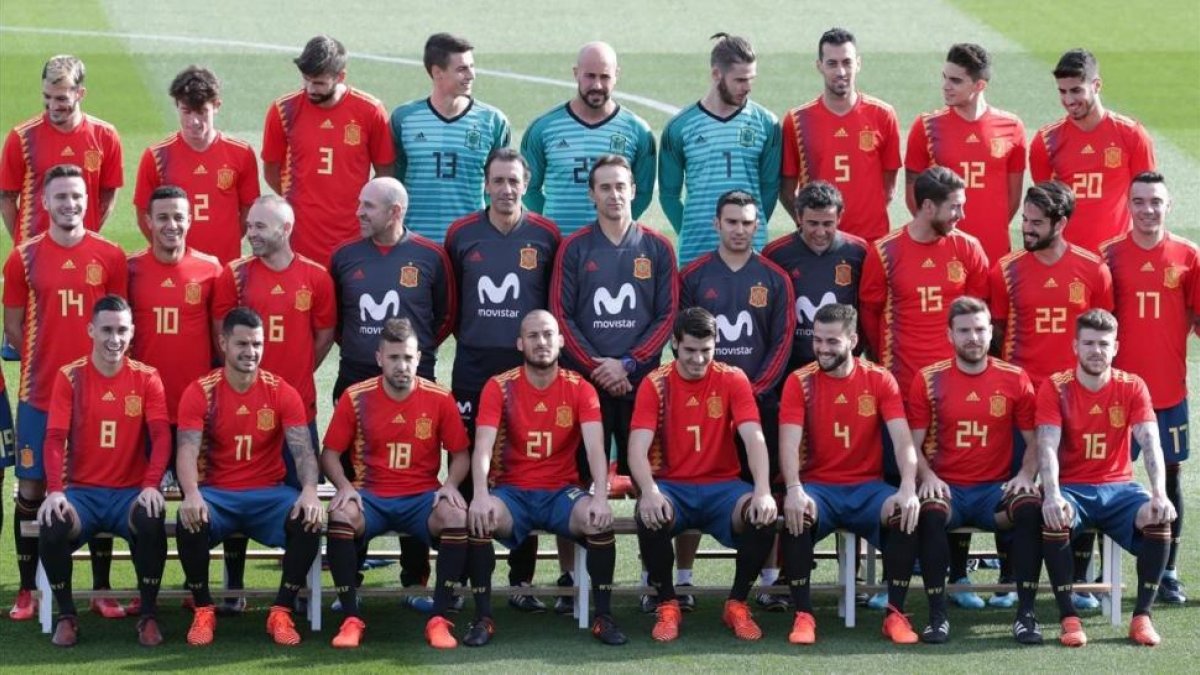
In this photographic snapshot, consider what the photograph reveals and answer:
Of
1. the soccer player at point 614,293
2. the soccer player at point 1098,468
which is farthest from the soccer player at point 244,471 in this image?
the soccer player at point 1098,468

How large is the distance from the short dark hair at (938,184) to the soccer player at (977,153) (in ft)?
2.06

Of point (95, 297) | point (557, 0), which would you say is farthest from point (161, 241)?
point (557, 0)

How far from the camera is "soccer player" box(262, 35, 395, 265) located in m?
11.9

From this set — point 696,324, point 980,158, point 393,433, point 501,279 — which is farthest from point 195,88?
point 980,158

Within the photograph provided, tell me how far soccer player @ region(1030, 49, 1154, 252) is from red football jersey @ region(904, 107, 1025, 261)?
18cm

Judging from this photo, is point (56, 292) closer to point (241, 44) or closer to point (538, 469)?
point (538, 469)

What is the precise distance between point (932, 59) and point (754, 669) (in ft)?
53.4

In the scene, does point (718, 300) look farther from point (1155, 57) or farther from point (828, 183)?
point (1155, 57)

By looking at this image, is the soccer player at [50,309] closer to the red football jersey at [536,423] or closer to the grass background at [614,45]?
the red football jersey at [536,423]

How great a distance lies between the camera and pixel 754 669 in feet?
32.8

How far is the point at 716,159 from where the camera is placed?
11.8m

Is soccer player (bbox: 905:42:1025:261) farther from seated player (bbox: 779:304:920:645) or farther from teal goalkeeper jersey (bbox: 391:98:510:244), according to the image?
teal goalkeeper jersey (bbox: 391:98:510:244)

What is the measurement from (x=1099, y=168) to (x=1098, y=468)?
180 cm

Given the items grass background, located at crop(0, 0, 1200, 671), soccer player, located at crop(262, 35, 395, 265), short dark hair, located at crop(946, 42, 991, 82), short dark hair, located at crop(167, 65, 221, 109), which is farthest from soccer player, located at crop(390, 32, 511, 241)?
grass background, located at crop(0, 0, 1200, 671)
